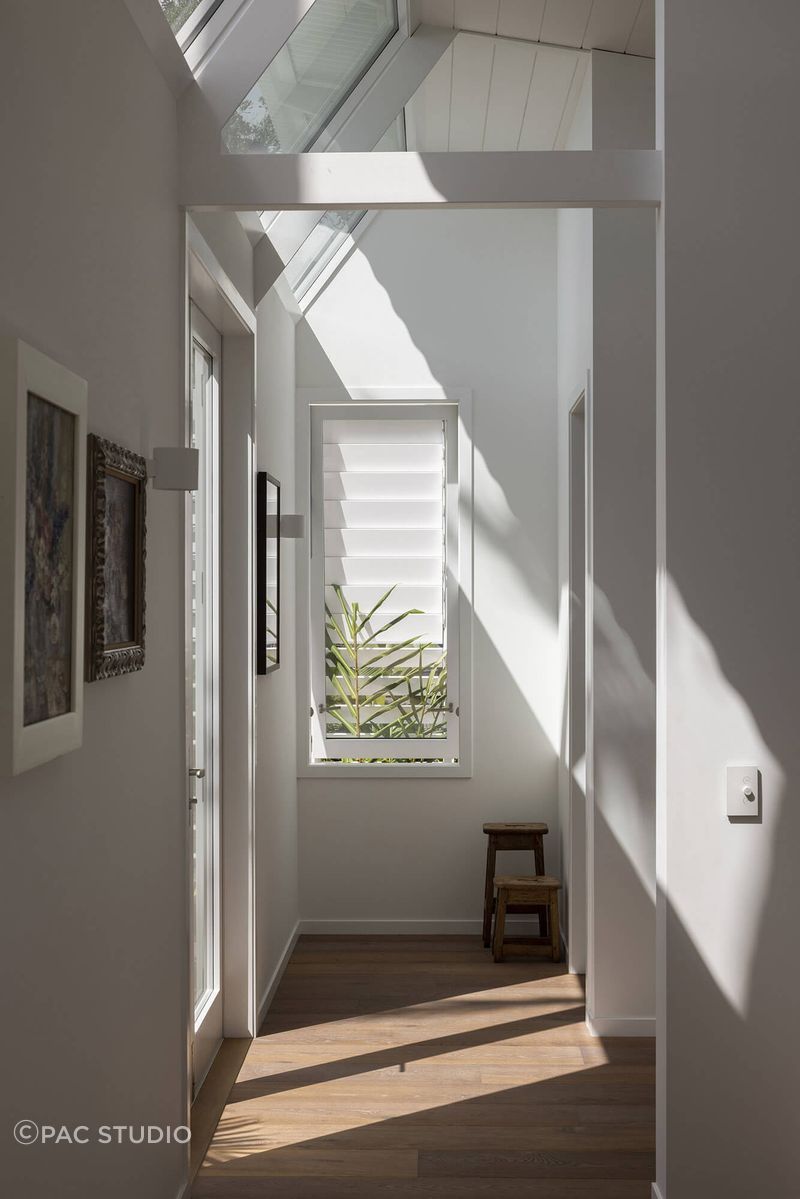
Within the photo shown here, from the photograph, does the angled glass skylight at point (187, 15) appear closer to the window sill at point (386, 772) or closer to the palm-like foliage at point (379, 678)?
the palm-like foliage at point (379, 678)

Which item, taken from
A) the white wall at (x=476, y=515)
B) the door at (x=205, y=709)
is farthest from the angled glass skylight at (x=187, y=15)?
the white wall at (x=476, y=515)

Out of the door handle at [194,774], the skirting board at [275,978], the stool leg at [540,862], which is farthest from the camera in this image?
the stool leg at [540,862]

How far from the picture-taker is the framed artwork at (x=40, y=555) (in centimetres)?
141

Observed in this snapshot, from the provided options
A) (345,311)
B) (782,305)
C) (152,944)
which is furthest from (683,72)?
(345,311)

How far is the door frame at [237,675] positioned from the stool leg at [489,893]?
133cm

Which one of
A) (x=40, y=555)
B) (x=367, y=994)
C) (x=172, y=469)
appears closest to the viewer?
(x=40, y=555)

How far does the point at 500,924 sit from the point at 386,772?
85 centimetres

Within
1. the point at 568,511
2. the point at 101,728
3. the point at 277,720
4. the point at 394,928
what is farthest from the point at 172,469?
the point at 394,928

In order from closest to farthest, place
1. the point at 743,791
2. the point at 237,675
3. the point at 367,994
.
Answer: the point at 743,791 < the point at 237,675 < the point at 367,994

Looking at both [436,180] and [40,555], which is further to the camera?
[436,180]

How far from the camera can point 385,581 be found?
4.97 m

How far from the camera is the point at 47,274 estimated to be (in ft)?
5.39

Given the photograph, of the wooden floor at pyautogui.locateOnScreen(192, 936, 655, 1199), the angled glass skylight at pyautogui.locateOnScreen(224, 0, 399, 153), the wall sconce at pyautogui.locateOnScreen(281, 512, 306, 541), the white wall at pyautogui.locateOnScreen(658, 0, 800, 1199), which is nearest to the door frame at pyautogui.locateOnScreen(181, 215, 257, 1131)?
the wooden floor at pyautogui.locateOnScreen(192, 936, 655, 1199)

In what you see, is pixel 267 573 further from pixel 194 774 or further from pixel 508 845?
pixel 508 845
